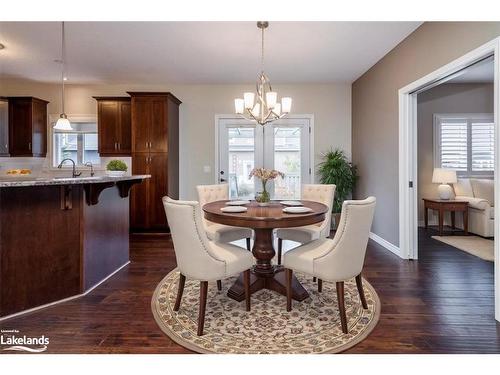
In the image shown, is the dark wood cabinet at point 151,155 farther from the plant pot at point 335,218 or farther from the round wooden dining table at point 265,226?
the plant pot at point 335,218

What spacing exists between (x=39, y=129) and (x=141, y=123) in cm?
204

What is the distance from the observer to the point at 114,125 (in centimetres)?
509

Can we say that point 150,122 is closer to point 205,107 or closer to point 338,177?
point 205,107

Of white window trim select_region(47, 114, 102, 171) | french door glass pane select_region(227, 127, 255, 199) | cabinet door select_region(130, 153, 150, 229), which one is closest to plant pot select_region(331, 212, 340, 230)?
french door glass pane select_region(227, 127, 255, 199)

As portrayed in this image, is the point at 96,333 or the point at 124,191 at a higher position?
the point at 124,191

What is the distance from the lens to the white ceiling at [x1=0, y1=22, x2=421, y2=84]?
3244 mm

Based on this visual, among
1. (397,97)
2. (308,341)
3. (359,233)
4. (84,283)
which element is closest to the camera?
A: (308,341)

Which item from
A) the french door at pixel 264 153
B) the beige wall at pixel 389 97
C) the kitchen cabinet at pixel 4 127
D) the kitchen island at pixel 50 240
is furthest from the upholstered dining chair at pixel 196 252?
the kitchen cabinet at pixel 4 127

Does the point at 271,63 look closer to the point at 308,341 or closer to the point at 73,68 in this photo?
the point at 73,68

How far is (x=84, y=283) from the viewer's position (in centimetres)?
266

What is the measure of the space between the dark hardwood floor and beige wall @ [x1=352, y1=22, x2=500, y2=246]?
98 cm

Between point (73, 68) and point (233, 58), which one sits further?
point (73, 68)
